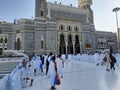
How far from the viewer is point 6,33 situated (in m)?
30.4

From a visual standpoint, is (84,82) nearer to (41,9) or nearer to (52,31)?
(52,31)

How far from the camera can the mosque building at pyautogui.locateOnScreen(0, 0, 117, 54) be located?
29.3 metres

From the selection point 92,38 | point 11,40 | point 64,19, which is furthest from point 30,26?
point 92,38

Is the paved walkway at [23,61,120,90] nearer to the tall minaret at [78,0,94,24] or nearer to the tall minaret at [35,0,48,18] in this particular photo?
the tall minaret at [35,0,48,18]

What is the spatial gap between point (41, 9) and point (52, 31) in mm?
5937

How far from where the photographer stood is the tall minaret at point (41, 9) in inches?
1226

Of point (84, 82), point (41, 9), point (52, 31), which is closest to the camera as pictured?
point (84, 82)

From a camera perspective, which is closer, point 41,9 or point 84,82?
point 84,82

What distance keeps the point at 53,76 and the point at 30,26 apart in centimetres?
2617

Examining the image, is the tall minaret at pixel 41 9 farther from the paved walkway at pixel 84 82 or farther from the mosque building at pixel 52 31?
the paved walkway at pixel 84 82

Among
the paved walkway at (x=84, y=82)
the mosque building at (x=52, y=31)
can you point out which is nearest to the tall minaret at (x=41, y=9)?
the mosque building at (x=52, y=31)

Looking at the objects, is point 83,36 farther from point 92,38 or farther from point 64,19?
point 64,19

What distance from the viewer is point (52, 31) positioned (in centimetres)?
3019

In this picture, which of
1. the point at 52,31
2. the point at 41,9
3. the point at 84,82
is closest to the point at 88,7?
the point at 41,9
